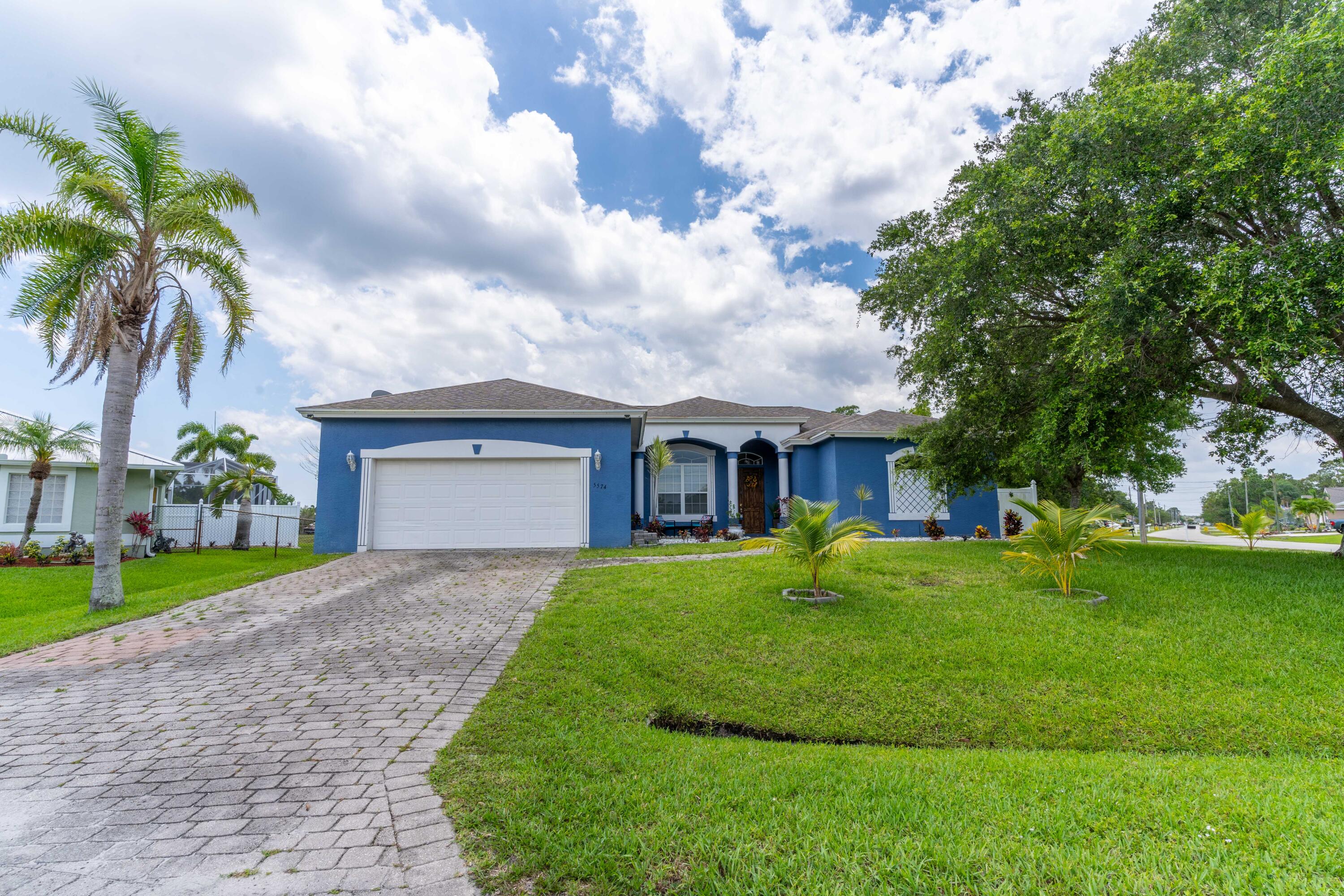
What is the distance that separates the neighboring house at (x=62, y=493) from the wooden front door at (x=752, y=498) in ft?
56.8

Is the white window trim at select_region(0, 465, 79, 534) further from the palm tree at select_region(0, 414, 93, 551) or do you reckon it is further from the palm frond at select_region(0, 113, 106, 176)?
the palm frond at select_region(0, 113, 106, 176)

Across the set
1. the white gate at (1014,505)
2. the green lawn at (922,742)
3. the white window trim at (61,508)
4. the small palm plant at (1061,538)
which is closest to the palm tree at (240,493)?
the white window trim at (61,508)

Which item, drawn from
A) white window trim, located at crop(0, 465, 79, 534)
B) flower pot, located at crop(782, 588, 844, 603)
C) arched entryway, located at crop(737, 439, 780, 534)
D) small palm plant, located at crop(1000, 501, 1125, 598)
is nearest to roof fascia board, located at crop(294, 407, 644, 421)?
arched entryway, located at crop(737, 439, 780, 534)

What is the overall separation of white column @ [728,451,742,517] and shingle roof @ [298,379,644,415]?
5648 mm

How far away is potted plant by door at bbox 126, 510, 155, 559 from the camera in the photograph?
15758 millimetres

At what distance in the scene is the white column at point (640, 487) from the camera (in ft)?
59.1

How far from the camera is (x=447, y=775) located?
3.13 metres

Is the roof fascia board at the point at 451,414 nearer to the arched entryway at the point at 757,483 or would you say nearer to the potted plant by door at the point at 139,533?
the arched entryway at the point at 757,483

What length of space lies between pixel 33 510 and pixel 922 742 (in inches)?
852

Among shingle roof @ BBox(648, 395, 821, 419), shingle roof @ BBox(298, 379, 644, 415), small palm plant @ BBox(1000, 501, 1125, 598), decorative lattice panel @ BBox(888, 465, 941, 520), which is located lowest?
small palm plant @ BBox(1000, 501, 1125, 598)

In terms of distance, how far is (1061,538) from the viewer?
738 centimetres

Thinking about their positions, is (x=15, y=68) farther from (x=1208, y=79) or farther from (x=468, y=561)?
(x=1208, y=79)

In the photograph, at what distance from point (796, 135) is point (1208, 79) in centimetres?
661

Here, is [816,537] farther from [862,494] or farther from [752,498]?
[752,498]
